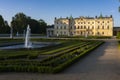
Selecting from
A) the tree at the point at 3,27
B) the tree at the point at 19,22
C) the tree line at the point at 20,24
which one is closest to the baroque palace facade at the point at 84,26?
the tree line at the point at 20,24

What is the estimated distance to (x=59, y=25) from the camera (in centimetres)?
9619

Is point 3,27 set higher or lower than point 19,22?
lower

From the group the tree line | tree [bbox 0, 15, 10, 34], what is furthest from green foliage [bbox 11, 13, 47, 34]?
tree [bbox 0, 15, 10, 34]

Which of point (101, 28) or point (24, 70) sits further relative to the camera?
point (101, 28)

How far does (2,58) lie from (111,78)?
5726 millimetres

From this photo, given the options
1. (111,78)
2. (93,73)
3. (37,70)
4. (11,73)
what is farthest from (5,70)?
(111,78)

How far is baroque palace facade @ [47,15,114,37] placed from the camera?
296 feet

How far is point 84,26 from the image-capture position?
3676 inches

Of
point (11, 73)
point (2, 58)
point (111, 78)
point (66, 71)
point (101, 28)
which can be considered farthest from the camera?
point (101, 28)

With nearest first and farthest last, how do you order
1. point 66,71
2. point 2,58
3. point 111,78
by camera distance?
point 111,78
point 66,71
point 2,58

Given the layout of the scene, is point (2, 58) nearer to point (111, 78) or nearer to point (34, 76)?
point (34, 76)

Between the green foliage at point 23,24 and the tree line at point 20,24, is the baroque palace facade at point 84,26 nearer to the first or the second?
the green foliage at point 23,24

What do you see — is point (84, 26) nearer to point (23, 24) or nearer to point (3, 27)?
point (23, 24)

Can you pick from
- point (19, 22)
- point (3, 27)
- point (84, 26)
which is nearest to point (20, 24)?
point (19, 22)
